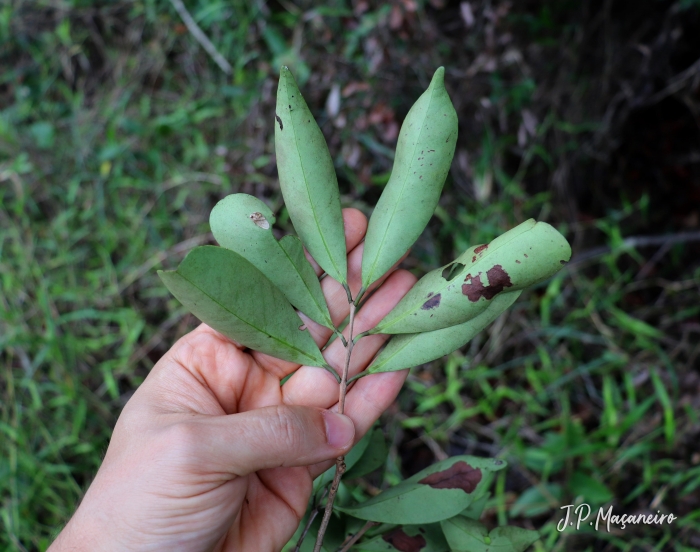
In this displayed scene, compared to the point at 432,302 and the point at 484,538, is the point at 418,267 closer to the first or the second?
the point at 432,302

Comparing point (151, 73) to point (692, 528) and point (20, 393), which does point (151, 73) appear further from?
point (692, 528)

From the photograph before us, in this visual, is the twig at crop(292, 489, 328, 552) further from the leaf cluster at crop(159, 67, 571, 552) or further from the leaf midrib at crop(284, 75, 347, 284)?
the leaf midrib at crop(284, 75, 347, 284)

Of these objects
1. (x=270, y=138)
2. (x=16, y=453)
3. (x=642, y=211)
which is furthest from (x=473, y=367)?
(x=16, y=453)

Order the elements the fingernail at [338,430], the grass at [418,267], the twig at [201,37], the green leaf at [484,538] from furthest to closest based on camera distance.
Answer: the twig at [201,37] → the grass at [418,267] → the fingernail at [338,430] → the green leaf at [484,538]

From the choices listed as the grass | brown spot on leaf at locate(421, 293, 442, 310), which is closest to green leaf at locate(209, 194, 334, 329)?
brown spot on leaf at locate(421, 293, 442, 310)

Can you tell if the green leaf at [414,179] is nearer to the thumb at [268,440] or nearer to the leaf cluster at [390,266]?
the leaf cluster at [390,266]

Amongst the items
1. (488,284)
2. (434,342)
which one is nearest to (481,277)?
(488,284)

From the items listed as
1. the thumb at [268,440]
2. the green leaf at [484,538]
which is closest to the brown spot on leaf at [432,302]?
the thumb at [268,440]
